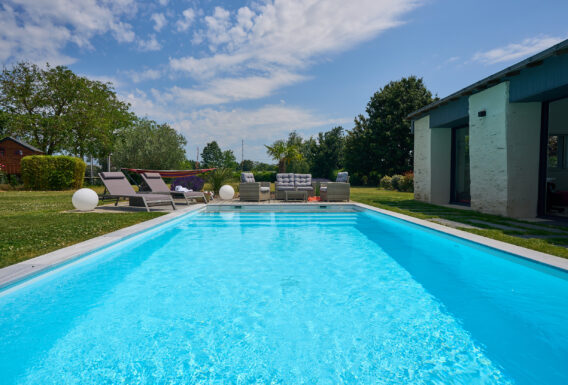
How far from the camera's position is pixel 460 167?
10.2 metres

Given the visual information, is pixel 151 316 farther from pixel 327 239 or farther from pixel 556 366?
pixel 327 239

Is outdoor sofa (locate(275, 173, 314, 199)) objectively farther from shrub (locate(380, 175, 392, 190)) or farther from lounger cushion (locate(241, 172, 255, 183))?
shrub (locate(380, 175, 392, 190))

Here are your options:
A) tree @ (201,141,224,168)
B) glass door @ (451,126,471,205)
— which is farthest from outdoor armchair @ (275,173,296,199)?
tree @ (201,141,224,168)

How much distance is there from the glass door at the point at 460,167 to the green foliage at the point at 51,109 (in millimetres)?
28483

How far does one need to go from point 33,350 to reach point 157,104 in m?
21.4

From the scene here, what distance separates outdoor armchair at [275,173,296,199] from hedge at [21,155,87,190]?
582 inches

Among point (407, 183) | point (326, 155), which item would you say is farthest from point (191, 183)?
point (326, 155)

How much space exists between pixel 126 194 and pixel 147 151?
17.6 metres

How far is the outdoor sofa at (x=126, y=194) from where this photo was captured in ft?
27.5

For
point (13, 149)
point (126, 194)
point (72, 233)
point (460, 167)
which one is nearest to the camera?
point (72, 233)

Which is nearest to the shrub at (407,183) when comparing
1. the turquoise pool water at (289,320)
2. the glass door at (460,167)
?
the glass door at (460,167)

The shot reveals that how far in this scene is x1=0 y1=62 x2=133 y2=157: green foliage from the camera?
24.8 meters

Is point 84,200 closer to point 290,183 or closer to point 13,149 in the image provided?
point 290,183

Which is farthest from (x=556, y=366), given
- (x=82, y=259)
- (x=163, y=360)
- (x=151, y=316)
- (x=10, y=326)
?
(x=82, y=259)
